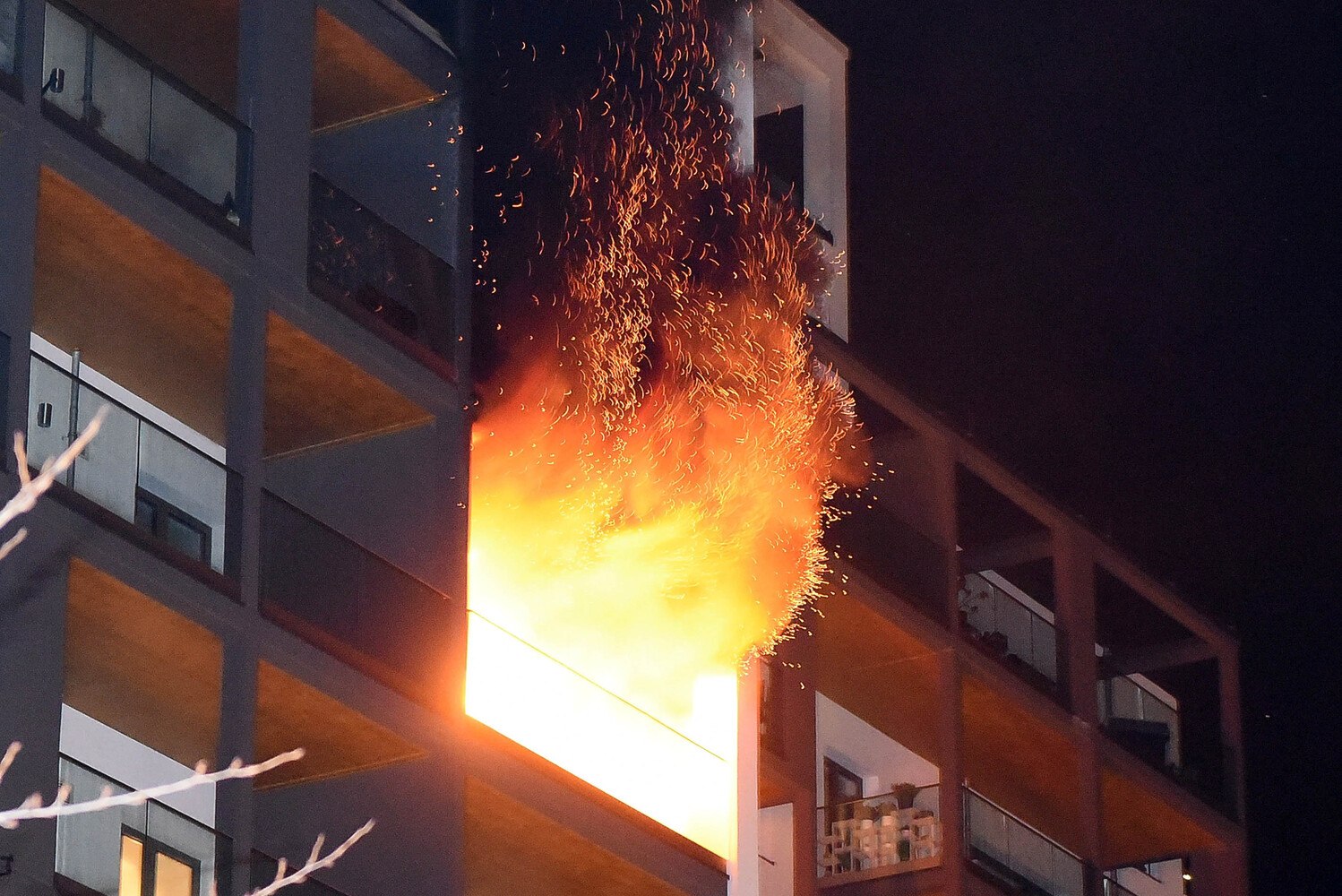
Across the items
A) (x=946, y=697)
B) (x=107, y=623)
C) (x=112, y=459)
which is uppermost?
(x=946, y=697)

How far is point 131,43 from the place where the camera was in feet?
71.3

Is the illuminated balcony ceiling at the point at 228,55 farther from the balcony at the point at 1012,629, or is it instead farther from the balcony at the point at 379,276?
the balcony at the point at 1012,629

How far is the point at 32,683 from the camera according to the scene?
16.3 metres

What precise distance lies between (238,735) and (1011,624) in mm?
17427

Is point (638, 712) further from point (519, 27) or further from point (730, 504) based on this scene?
point (519, 27)

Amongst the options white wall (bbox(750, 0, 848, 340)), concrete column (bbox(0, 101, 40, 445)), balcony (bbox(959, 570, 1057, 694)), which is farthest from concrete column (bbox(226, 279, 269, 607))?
balcony (bbox(959, 570, 1057, 694))

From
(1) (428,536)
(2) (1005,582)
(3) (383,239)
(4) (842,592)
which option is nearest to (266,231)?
(3) (383,239)

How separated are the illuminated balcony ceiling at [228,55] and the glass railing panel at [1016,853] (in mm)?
12205

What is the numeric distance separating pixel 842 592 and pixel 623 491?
5.54 m

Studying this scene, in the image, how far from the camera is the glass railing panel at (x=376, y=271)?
21172 millimetres

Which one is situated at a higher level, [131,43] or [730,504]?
[131,43]

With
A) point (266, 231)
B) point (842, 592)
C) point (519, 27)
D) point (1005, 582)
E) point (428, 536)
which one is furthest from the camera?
point (1005, 582)

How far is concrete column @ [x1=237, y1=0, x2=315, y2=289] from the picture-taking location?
800 inches

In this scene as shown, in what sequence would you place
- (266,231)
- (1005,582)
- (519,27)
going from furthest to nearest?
(1005,582) → (519,27) → (266,231)
